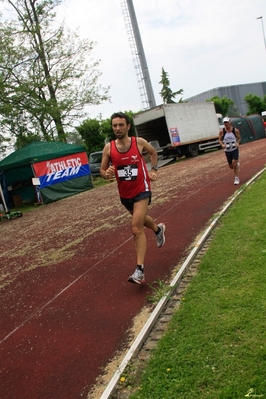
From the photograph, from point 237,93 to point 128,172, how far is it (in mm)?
104861

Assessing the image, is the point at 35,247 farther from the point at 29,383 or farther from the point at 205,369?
the point at 205,369

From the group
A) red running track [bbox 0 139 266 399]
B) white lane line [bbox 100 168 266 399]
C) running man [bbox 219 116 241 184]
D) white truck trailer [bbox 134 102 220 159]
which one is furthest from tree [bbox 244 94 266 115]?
white lane line [bbox 100 168 266 399]

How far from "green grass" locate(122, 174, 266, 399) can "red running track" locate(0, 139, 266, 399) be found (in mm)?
489

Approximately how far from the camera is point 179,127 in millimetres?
23281

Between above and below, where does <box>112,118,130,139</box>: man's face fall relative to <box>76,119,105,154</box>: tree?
below

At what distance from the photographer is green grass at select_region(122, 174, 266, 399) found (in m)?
2.37

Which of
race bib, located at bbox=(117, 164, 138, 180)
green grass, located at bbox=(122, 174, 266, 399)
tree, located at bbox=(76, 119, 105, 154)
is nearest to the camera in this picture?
green grass, located at bbox=(122, 174, 266, 399)

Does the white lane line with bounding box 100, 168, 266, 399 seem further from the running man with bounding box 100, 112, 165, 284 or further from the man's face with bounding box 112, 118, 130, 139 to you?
the man's face with bounding box 112, 118, 130, 139

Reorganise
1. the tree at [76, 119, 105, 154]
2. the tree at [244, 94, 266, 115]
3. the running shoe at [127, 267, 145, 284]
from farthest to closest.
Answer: the tree at [244, 94, 266, 115] < the tree at [76, 119, 105, 154] < the running shoe at [127, 267, 145, 284]

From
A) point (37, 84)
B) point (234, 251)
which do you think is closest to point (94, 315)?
point (234, 251)

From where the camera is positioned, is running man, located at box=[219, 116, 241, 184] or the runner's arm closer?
the runner's arm

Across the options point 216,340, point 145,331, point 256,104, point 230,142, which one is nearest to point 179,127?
point 230,142

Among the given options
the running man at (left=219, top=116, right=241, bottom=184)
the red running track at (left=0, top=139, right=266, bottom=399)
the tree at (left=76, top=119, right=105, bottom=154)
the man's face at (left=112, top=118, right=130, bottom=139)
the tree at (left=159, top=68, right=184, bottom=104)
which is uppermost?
the tree at (left=159, top=68, right=184, bottom=104)

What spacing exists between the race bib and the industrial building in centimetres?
9821
